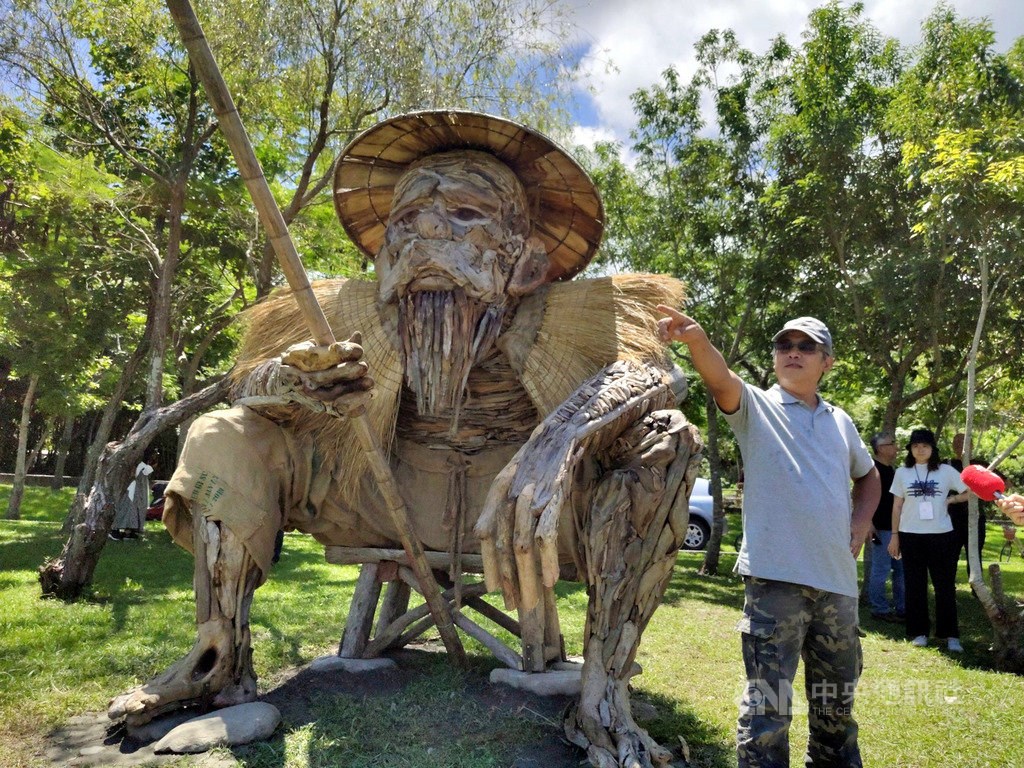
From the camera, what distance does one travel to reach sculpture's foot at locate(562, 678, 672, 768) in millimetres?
2568

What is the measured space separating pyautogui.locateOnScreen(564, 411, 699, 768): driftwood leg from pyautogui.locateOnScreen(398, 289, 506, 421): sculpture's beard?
679 mm

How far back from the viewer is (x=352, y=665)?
353 cm

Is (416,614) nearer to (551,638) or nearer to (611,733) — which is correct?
(551,638)

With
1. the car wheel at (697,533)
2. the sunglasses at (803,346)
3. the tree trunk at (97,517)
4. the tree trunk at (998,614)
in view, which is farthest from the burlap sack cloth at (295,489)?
the car wheel at (697,533)

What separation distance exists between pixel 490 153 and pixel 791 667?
2.27 m

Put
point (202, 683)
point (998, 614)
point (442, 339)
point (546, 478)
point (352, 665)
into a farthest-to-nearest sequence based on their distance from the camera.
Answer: point (998, 614)
point (352, 665)
point (442, 339)
point (202, 683)
point (546, 478)

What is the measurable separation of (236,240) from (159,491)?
20.9 feet

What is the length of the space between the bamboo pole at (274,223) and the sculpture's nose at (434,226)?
0.74m

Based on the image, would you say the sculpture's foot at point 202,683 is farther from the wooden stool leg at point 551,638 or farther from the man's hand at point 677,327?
the man's hand at point 677,327

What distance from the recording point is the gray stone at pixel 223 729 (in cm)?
251

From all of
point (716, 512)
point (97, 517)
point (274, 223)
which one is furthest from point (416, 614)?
point (716, 512)

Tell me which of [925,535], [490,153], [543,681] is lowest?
[543,681]

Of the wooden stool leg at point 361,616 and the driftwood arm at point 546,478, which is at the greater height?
the driftwood arm at point 546,478

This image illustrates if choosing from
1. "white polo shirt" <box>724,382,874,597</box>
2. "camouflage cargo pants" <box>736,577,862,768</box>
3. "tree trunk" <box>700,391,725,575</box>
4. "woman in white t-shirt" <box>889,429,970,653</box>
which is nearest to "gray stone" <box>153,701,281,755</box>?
"camouflage cargo pants" <box>736,577,862,768</box>
